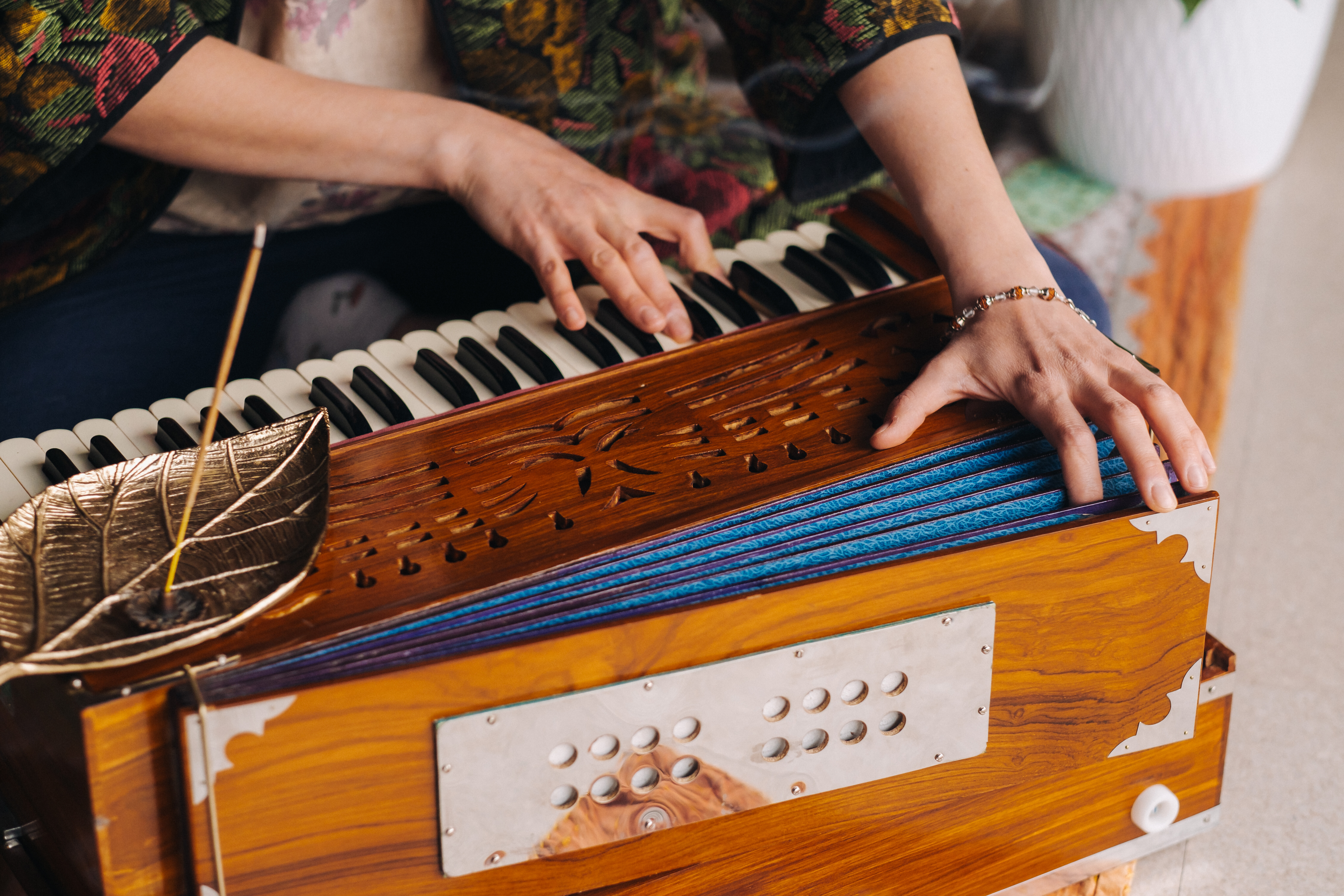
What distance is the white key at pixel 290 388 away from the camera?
2.97 feet

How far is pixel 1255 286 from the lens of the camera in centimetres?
209

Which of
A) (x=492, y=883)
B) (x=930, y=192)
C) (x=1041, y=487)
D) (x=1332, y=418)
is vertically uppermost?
(x=930, y=192)

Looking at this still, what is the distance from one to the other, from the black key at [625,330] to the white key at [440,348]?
0.12 meters

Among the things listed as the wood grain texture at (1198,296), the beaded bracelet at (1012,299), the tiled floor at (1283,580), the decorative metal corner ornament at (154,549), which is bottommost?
the tiled floor at (1283,580)

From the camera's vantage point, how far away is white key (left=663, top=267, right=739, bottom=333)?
98 centimetres

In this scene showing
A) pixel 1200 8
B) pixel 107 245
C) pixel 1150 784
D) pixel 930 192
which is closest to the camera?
pixel 1150 784

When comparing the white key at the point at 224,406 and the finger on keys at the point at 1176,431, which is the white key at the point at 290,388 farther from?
the finger on keys at the point at 1176,431

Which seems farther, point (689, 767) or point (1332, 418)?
point (1332, 418)

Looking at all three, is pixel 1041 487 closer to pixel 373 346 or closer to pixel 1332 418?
pixel 373 346

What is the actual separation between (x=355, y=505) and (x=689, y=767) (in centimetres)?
27

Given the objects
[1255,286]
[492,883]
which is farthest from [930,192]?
[1255,286]

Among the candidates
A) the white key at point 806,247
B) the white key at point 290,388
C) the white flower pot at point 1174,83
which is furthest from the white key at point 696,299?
the white flower pot at point 1174,83

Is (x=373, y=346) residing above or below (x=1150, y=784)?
above

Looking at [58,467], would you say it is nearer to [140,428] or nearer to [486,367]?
[140,428]
